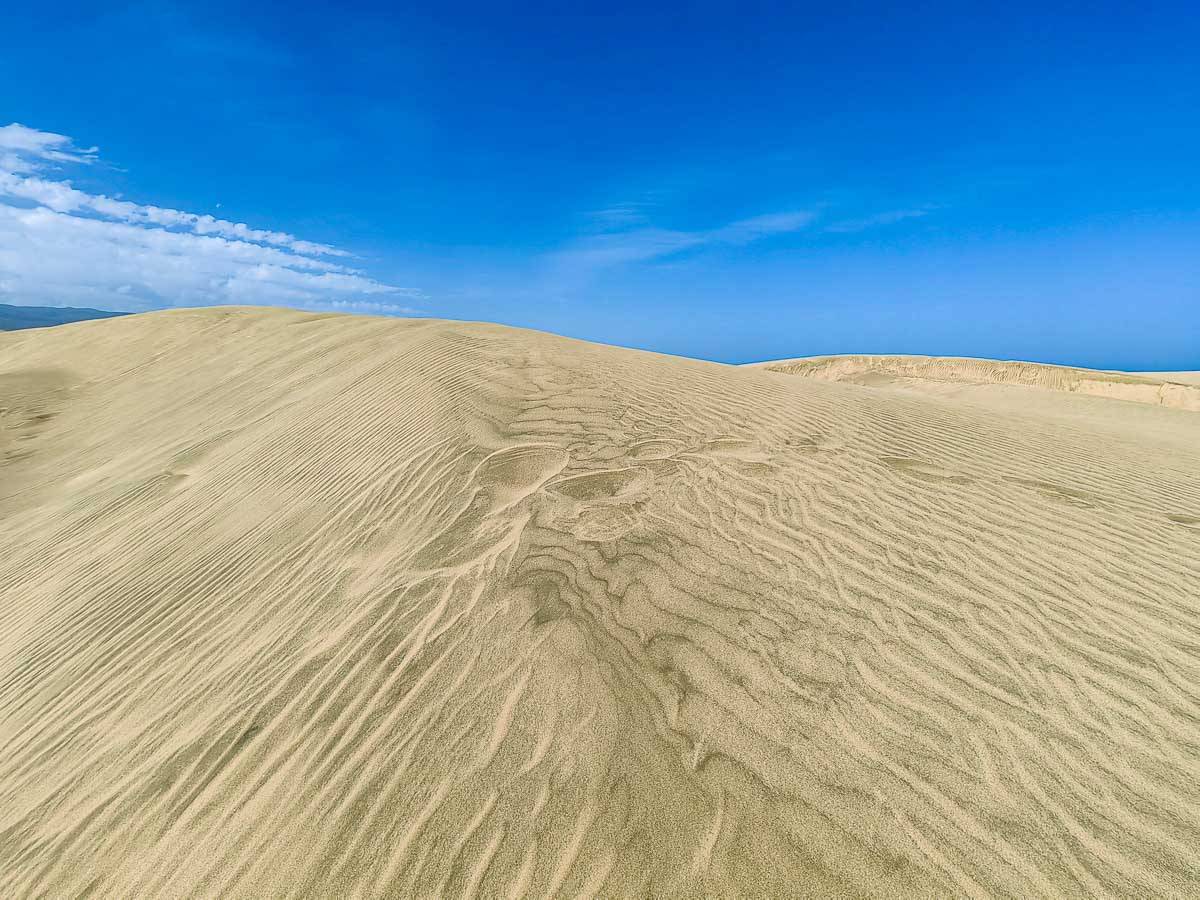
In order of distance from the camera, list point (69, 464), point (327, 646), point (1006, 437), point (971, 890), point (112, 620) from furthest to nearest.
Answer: point (69, 464) → point (1006, 437) → point (112, 620) → point (327, 646) → point (971, 890)

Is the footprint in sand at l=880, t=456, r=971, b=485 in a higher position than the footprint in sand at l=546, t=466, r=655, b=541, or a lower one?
higher

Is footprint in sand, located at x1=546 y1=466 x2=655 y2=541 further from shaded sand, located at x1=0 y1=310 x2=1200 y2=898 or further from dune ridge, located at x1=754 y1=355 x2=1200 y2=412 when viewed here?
dune ridge, located at x1=754 y1=355 x2=1200 y2=412

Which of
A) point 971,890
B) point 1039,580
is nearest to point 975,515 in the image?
point 1039,580

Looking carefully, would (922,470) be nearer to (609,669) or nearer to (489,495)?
(609,669)

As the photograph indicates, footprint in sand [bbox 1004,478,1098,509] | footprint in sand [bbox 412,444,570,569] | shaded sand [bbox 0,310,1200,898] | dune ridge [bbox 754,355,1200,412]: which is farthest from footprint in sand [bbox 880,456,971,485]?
dune ridge [bbox 754,355,1200,412]

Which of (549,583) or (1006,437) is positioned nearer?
(549,583)

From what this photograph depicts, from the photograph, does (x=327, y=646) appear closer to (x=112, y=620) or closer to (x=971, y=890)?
(x=112, y=620)
